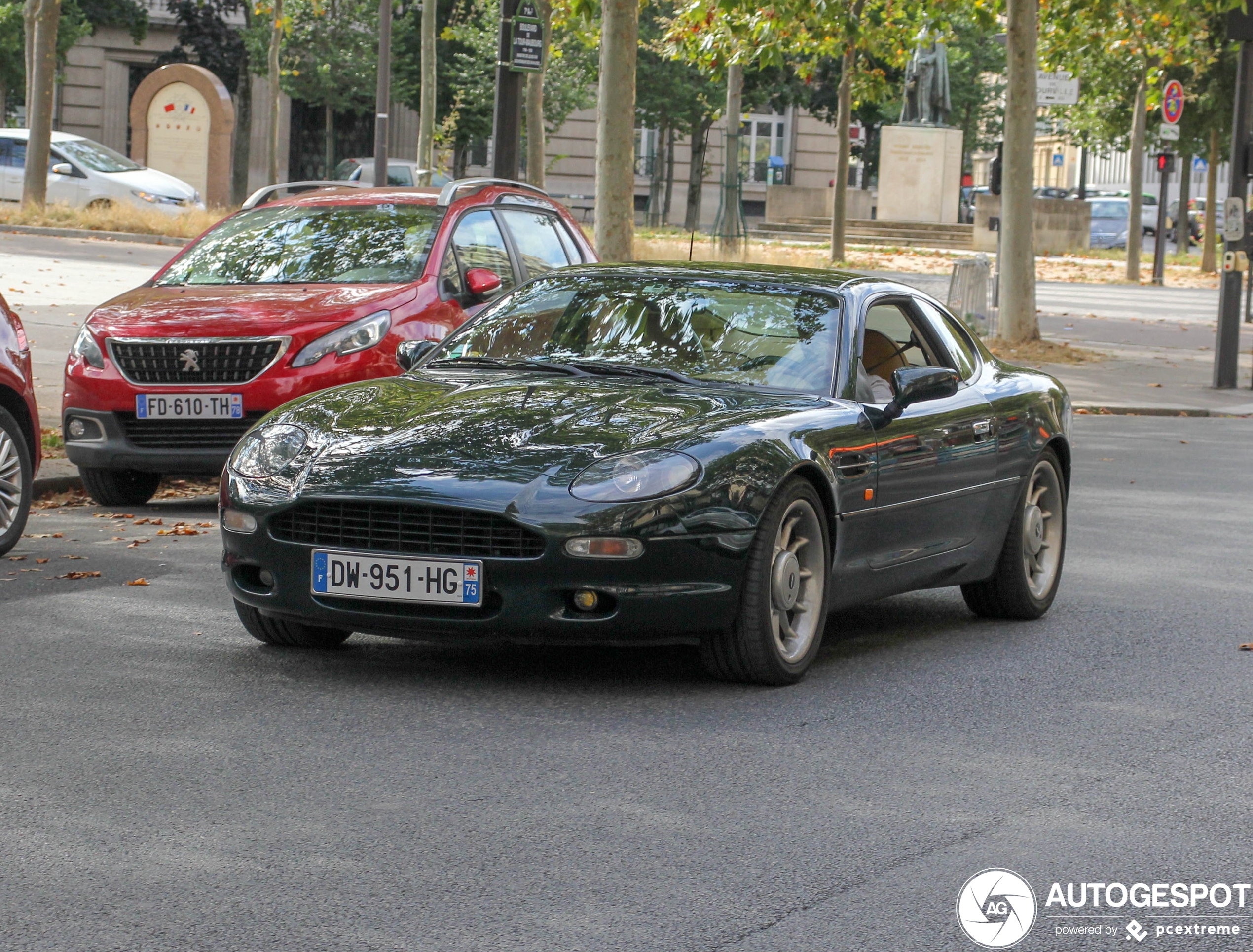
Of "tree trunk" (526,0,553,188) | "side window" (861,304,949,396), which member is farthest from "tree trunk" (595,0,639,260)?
"tree trunk" (526,0,553,188)

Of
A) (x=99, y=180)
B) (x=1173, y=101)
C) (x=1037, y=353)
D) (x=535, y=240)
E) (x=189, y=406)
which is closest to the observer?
(x=189, y=406)

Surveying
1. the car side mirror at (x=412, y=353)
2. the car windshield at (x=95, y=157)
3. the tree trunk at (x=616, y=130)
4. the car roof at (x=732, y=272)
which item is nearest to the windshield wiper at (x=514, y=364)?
the car side mirror at (x=412, y=353)

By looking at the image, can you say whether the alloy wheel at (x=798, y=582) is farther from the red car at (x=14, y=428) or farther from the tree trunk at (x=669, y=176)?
the tree trunk at (x=669, y=176)

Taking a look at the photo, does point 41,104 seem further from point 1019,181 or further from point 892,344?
point 892,344

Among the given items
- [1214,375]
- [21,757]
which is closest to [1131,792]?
[21,757]

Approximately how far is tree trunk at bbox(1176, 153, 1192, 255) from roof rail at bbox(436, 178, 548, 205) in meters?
36.7

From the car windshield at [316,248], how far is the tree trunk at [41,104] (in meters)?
22.5

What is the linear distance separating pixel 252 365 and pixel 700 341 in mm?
3751

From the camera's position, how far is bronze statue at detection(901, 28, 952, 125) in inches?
2069

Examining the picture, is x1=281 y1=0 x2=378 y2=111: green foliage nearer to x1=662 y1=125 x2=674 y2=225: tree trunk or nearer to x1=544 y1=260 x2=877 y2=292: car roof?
x1=662 y1=125 x2=674 y2=225: tree trunk

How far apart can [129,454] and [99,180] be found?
2773 cm

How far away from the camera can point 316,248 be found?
11117 mm

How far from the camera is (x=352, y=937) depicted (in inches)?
149

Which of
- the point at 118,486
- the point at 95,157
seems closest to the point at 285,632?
the point at 118,486
